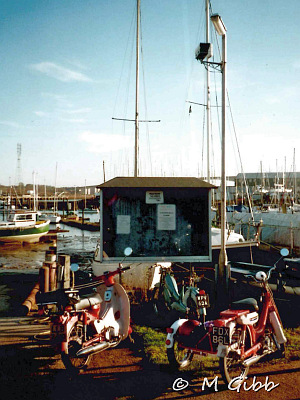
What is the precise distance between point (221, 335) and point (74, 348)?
2.14 metres

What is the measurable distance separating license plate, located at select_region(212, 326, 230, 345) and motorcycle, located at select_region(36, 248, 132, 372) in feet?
6.05

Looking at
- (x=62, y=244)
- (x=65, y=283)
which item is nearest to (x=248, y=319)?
(x=65, y=283)

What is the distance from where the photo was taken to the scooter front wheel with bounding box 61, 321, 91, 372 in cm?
494

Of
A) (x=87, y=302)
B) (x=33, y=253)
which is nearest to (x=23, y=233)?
(x=33, y=253)

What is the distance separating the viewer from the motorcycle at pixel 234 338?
4.54 meters

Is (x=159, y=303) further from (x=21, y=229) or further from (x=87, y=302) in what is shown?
(x=21, y=229)

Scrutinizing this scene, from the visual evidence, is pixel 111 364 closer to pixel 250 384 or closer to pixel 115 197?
pixel 250 384

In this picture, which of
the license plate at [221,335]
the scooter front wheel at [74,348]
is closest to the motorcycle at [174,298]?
the license plate at [221,335]

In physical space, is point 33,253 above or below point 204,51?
below

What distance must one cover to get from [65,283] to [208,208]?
4237mm

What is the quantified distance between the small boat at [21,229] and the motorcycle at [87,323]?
2995 cm

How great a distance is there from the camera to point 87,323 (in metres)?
5.28

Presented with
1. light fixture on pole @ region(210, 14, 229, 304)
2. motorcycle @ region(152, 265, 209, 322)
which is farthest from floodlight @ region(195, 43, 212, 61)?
motorcycle @ region(152, 265, 209, 322)

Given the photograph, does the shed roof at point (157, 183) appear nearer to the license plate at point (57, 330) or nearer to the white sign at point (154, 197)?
the white sign at point (154, 197)
